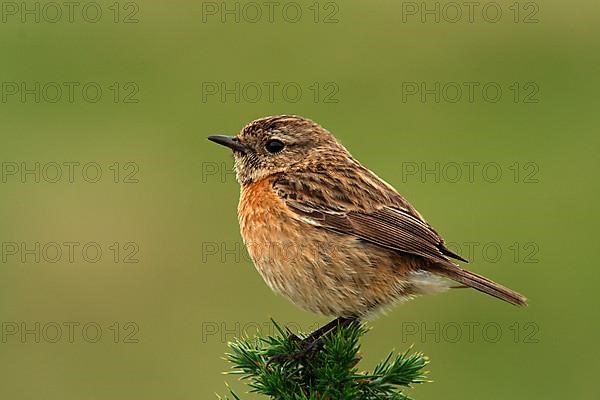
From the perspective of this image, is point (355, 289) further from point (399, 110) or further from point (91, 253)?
point (399, 110)

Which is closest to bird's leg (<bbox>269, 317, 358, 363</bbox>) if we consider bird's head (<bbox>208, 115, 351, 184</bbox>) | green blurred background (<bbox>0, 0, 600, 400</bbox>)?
bird's head (<bbox>208, 115, 351, 184</bbox>)

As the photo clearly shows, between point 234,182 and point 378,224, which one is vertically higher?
point 234,182

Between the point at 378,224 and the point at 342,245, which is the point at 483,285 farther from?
the point at 342,245

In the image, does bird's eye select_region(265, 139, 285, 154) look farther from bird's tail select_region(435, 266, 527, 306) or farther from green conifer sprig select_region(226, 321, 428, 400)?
green conifer sprig select_region(226, 321, 428, 400)

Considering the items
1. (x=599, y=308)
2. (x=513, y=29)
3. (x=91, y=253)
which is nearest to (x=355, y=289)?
(x=599, y=308)

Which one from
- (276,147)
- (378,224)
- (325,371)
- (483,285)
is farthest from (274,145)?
(325,371)

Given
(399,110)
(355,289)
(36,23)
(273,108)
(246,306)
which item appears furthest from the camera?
(36,23)
